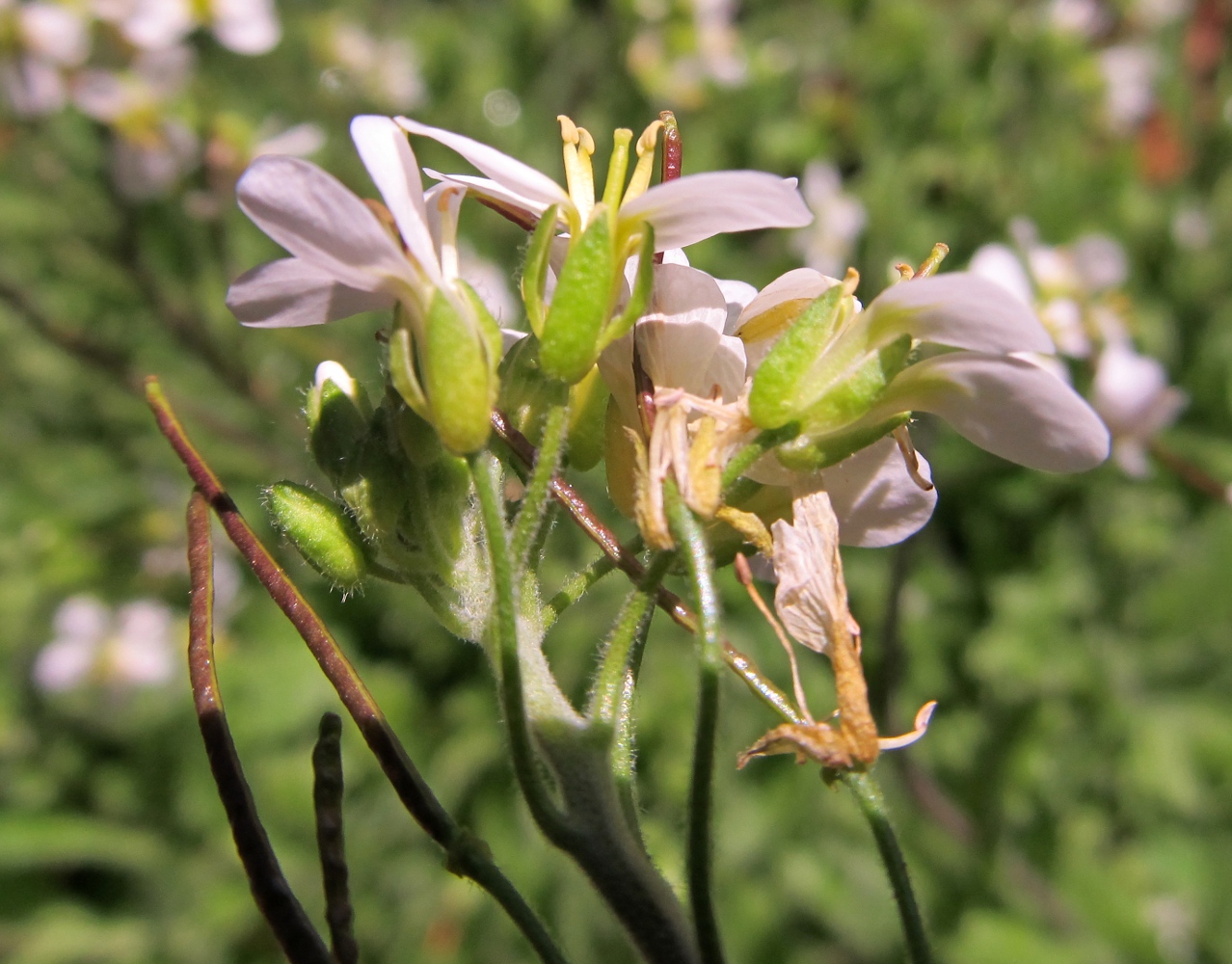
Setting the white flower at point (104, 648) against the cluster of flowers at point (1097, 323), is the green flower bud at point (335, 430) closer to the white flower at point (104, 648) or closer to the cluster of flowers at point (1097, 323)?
the cluster of flowers at point (1097, 323)

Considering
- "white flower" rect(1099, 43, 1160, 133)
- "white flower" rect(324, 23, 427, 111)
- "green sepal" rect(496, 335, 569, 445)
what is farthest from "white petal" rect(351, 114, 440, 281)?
"white flower" rect(1099, 43, 1160, 133)

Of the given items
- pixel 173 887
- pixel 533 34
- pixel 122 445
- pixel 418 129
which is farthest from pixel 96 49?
pixel 418 129

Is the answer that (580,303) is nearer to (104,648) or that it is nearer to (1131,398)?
(1131,398)

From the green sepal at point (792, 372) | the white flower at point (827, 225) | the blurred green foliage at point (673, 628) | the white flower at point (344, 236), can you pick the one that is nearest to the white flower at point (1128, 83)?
the blurred green foliage at point (673, 628)


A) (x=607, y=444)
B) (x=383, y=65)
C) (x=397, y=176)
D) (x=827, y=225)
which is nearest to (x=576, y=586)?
(x=607, y=444)

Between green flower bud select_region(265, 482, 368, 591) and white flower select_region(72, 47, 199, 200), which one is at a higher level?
white flower select_region(72, 47, 199, 200)

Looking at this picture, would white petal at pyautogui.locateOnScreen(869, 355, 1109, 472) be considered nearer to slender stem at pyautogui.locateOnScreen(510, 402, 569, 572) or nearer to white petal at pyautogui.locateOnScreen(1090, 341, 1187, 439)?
slender stem at pyautogui.locateOnScreen(510, 402, 569, 572)

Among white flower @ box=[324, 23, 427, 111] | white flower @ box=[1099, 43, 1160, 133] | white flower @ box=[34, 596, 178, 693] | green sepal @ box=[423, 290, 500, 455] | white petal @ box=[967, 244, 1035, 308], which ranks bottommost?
green sepal @ box=[423, 290, 500, 455]

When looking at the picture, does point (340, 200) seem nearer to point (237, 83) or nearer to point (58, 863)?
point (58, 863)
